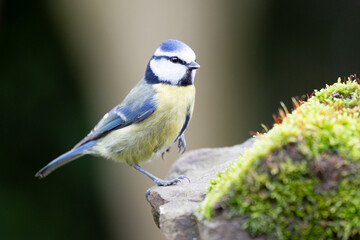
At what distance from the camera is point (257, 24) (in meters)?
4.40

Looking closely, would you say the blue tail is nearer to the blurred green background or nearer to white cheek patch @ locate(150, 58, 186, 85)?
white cheek patch @ locate(150, 58, 186, 85)

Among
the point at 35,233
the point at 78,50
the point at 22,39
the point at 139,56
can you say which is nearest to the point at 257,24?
the point at 139,56

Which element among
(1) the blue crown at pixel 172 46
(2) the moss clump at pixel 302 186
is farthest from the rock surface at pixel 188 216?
(1) the blue crown at pixel 172 46

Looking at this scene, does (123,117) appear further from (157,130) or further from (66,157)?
(66,157)

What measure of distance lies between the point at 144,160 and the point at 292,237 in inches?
49.9

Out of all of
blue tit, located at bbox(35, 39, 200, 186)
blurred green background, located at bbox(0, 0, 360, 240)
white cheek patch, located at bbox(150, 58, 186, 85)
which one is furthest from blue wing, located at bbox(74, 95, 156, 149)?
blurred green background, located at bbox(0, 0, 360, 240)

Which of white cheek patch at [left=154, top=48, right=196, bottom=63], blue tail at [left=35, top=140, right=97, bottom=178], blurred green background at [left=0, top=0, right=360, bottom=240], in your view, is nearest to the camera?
white cheek patch at [left=154, top=48, right=196, bottom=63]

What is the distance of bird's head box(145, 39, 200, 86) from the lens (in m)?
2.43

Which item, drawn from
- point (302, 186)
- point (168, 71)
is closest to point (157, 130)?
point (168, 71)

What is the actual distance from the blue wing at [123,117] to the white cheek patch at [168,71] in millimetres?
161

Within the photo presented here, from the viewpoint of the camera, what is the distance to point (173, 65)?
8.14 ft

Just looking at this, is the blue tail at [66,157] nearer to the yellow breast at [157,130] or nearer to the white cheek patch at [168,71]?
the yellow breast at [157,130]

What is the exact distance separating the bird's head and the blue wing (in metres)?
0.17

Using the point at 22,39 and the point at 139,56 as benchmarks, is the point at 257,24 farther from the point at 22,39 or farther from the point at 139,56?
the point at 22,39
